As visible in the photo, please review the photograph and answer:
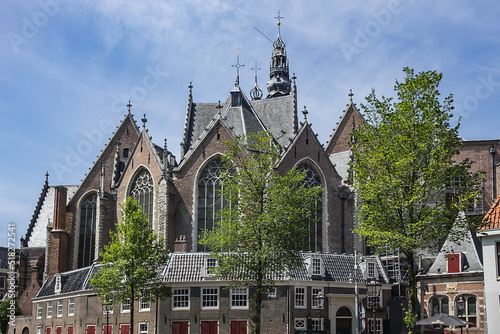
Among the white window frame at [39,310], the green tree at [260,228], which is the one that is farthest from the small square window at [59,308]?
the green tree at [260,228]

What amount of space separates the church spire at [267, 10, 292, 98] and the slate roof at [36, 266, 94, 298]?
39.5m

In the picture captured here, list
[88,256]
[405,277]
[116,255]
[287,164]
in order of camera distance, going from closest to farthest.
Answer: [116,255] < [405,277] < [287,164] < [88,256]

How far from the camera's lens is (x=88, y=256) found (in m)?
55.3

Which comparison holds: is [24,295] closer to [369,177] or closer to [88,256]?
[88,256]

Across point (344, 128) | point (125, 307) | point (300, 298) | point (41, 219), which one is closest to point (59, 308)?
point (125, 307)

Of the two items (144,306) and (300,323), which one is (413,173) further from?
(144,306)

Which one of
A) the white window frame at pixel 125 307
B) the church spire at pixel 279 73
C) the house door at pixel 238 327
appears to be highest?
the church spire at pixel 279 73

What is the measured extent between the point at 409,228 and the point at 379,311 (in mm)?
18465

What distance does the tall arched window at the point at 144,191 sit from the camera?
169ft

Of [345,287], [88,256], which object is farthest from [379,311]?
[88,256]

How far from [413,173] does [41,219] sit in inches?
Result: 1903

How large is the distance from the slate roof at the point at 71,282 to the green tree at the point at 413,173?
26.2m

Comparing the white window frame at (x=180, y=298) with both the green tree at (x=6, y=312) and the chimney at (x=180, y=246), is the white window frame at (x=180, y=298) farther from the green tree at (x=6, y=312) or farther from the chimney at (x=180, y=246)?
the green tree at (x=6, y=312)

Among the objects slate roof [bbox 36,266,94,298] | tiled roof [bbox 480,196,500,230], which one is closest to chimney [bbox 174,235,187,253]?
slate roof [bbox 36,266,94,298]
